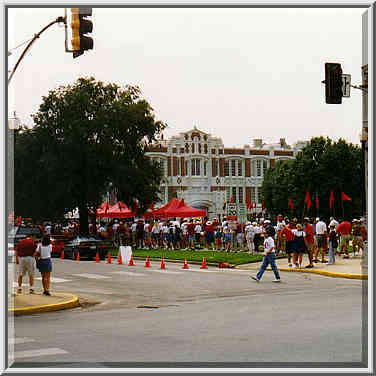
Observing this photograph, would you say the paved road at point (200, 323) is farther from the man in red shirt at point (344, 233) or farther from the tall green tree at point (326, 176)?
the tall green tree at point (326, 176)

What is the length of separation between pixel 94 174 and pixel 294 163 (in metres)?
31.1

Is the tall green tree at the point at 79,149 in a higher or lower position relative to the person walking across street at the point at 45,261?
higher

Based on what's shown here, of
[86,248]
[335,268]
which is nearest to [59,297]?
[335,268]

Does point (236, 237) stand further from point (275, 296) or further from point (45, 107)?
point (275, 296)

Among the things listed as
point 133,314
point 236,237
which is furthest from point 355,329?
point 236,237

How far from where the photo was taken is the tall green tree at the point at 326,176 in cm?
6200

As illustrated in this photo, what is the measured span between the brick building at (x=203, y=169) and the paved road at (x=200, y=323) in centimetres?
5116

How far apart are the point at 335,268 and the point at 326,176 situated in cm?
4181

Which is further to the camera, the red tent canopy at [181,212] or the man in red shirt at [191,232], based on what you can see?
the red tent canopy at [181,212]

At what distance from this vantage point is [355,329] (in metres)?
10.2

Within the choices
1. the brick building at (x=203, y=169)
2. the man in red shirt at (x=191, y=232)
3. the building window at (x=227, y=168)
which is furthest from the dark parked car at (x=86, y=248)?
the building window at (x=227, y=168)

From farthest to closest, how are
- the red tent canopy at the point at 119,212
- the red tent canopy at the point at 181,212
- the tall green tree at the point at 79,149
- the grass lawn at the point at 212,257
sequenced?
the red tent canopy at the point at 119,212 < the tall green tree at the point at 79,149 < the red tent canopy at the point at 181,212 < the grass lawn at the point at 212,257

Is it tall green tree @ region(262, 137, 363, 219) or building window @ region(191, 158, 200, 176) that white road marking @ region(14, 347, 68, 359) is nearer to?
tall green tree @ region(262, 137, 363, 219)
